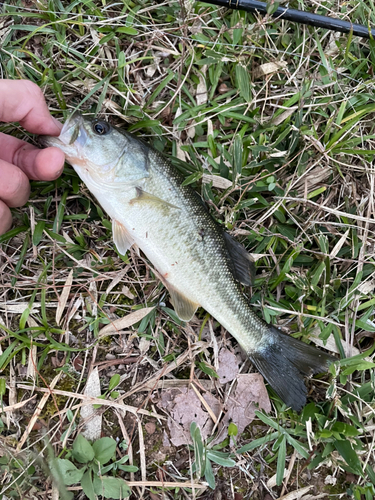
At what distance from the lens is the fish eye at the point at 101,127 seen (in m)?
2.82

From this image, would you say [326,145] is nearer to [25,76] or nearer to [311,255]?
[311,255]

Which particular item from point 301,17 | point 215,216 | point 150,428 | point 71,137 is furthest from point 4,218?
point 301,17

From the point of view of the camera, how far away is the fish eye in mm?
2816

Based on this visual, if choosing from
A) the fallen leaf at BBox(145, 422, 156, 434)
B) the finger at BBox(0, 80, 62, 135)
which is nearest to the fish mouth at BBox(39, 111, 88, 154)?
the finger at BBox(0, 80, 62, 135)

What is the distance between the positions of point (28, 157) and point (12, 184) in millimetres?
368

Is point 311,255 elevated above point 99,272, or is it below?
below

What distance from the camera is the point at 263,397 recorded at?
3.23m

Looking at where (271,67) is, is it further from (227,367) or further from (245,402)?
(245,402)

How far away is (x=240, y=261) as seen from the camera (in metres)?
3.12

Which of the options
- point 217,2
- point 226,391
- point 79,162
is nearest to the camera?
point 79,162

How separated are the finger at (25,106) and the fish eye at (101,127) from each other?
0.34m

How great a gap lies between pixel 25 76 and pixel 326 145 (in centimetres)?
269

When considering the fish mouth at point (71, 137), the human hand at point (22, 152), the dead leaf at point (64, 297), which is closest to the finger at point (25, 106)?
the human hand at point (22, 152)

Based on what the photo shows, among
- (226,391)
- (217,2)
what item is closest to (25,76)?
(217,2)
